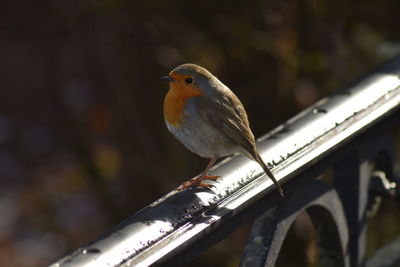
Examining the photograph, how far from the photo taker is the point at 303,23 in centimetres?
394

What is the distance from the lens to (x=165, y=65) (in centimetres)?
447

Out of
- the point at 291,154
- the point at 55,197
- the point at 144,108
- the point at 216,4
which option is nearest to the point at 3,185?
the point at 55,197

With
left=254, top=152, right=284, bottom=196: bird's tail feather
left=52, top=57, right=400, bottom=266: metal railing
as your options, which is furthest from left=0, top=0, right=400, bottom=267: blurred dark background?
left=254, top=152, right=284, bottom=196: bird's tail feather

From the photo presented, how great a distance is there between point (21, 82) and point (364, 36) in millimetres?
5008

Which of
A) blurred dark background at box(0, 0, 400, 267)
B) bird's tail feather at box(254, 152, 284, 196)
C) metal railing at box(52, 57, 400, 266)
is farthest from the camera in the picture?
blurred dark background at box(0, 0, 400, 267)

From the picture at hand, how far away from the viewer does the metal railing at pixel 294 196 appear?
57.4 inches

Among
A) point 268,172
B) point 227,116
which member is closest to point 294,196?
point 268,172

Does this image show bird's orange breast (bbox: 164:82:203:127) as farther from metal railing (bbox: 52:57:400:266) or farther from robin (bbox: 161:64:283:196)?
metal railing (bbox: 52:57:400:266)

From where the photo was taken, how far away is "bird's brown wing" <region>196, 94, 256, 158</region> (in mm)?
2787

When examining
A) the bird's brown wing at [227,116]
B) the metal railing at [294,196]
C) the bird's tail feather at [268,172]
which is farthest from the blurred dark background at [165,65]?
the bird's tail feather at [268,172]

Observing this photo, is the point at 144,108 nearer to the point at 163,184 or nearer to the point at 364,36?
the point at 163,184

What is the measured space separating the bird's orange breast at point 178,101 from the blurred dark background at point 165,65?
98 cm

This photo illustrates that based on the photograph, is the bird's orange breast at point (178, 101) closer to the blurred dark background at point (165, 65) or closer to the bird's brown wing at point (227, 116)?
the bird's brown wing at point (227, 116)

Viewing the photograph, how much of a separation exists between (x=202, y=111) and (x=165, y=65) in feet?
5.38
